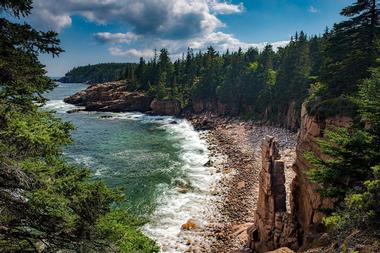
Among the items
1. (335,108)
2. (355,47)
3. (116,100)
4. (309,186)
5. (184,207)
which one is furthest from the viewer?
(116,100)

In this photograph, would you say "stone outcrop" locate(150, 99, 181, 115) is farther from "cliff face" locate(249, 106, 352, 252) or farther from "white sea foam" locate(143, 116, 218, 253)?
"cliff face" locate(249, 106, 352, 252)

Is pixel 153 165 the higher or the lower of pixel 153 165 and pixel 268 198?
the lower

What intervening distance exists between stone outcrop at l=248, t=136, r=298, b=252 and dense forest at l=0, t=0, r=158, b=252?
13657 mm

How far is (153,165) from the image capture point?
136ft

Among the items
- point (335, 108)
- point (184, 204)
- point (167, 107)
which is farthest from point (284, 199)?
point (167, 107)

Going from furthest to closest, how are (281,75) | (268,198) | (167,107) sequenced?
(167,107)
(281,75)
(268,198)

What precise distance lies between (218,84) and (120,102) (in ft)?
102

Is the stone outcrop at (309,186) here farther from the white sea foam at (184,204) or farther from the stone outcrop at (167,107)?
the stone outcrop at (167,107)

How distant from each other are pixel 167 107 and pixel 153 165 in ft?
153

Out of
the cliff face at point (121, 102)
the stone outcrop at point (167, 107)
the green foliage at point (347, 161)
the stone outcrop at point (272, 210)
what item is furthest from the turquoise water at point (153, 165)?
the cliff face at point (121, 102)

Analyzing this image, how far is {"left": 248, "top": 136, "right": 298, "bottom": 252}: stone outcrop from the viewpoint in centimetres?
1936

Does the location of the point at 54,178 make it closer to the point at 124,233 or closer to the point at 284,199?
the point at 124,233

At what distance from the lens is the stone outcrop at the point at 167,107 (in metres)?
86.7

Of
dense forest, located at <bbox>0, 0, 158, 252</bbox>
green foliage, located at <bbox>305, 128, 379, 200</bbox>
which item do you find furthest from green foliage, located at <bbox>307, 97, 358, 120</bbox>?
dense forest, located at <bbox>0, 0, 158, 252</bbox>
